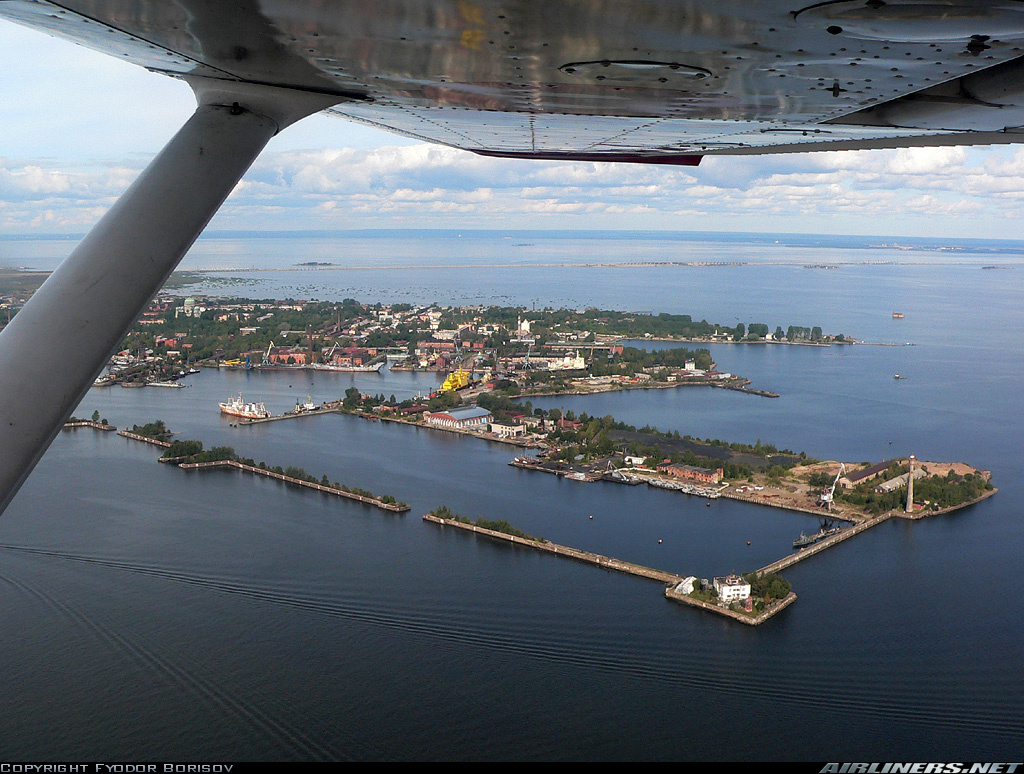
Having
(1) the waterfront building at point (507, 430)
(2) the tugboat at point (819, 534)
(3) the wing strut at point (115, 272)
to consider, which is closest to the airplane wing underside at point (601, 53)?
(3) the wing strut at point (115, 272)

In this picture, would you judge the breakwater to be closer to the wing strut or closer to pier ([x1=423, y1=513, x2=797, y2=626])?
pier ([x1=423, y1=513, x2=797, y2=626])

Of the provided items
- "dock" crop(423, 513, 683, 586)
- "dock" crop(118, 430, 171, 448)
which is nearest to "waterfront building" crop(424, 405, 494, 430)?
"dock" crop(118, 430, 171, 448)

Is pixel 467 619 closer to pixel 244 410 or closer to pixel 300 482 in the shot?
pixel 300 482

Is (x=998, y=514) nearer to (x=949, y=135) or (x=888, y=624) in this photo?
(x=888, y=624)

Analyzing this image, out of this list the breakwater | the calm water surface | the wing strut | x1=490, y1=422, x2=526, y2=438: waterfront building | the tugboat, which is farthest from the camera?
x1=490, y1=422, x2=526, y2=438: waterfront building

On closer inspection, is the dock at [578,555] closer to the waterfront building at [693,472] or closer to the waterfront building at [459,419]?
the waterfront building at [693,472]

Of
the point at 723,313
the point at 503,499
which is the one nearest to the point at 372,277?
the point at 723,313

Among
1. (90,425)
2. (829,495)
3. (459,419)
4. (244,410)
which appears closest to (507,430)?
(459,419)
